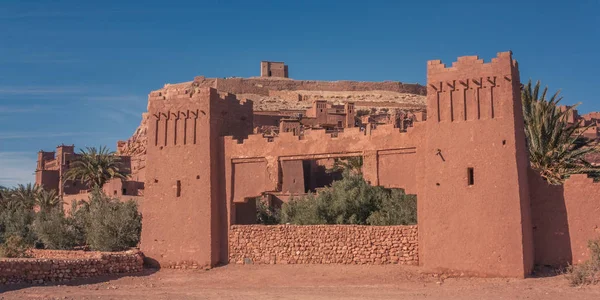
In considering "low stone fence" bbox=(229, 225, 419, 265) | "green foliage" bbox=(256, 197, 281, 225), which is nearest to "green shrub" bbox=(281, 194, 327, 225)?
"green foliage" bbox=(256, 197, 281, 225)

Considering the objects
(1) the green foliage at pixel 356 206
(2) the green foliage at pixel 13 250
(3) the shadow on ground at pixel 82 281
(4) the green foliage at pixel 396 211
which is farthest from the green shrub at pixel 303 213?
(2) the green foliage at pixel 13 250

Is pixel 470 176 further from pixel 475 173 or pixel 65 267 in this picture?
pixel 65 267

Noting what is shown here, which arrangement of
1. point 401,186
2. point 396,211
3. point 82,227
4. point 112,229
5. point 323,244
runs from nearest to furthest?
point 401,186 < point 323,244 < point 112,229 < point 396,211 < point 82,227

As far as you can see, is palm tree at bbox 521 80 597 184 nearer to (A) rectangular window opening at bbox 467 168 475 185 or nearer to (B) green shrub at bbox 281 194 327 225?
(A) rectangular window opening at bbox 467 168 475 185

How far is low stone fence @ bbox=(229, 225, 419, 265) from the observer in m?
19.5

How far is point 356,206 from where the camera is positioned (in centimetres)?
2733

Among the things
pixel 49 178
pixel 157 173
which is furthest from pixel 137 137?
pixel 157 173

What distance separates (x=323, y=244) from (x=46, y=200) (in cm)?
2464

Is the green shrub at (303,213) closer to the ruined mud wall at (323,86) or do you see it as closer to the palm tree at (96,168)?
the palm tree at (96,168)

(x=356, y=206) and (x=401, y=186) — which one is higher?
(x=401, y=186)

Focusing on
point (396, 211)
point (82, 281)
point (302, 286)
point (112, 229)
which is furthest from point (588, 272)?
point (112, 229)

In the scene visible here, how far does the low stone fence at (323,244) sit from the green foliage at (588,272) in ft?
14.0

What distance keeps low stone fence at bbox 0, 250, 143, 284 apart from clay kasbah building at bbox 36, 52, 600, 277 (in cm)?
95

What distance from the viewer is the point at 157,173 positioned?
22.7 meters
